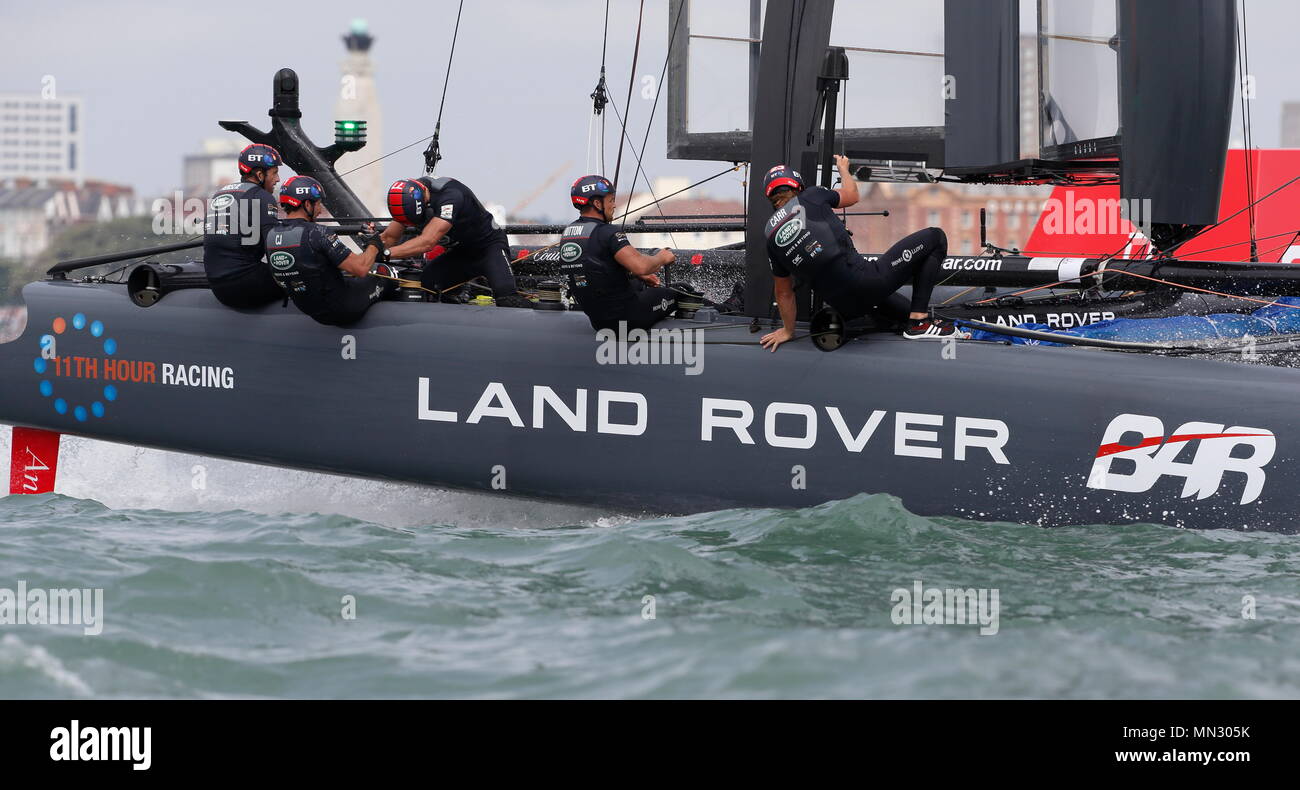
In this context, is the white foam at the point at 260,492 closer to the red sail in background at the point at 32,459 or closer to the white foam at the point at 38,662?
the red sail in background at the point at 32,459

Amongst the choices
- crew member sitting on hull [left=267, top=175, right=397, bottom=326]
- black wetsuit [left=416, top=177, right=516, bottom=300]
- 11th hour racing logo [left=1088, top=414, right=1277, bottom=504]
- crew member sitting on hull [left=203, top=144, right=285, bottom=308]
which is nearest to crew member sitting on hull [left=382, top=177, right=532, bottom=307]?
black wetsuit [left=416, top=177, right=516, bottom=300]

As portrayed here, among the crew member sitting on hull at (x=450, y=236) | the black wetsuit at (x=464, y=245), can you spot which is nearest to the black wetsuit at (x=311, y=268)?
Result: the crew member sitting on hull at (x=450, y=236)

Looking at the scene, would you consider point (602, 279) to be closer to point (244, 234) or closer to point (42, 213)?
point (244, 234)

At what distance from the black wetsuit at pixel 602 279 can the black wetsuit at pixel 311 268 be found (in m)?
0.97

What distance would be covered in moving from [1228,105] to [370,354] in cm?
382

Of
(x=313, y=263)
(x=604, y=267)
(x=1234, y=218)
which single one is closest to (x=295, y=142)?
(x=313, y=263)

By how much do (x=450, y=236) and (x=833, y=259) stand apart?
7.02 feet

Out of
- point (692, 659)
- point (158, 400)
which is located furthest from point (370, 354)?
point (692, 659)

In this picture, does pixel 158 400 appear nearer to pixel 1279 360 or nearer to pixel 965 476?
pixel 965 476

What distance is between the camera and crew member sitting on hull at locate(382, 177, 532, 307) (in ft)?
21.7

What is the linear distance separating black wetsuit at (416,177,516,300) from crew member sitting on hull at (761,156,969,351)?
1.59 m

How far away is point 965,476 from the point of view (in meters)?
5.49

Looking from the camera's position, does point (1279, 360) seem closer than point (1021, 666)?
No
